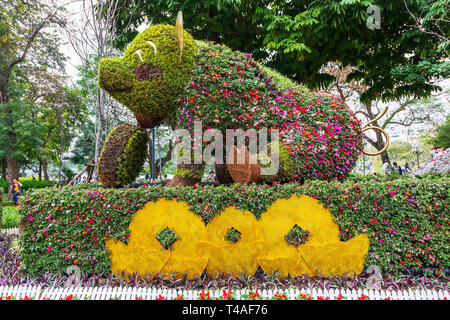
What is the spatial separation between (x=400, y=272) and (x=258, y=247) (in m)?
1.82

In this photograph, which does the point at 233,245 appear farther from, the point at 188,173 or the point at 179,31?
the point at 179,31

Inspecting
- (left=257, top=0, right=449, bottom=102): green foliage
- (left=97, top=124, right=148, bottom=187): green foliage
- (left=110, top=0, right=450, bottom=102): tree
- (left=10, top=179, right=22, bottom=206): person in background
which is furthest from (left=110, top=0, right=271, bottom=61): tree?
(left=10, top=179, right=22, bottom=206): person in background

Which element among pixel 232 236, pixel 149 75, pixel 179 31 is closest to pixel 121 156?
pixel 149 75

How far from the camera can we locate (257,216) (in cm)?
356

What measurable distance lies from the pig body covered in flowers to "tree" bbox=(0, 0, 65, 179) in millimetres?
11087

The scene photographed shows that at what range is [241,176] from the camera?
4133 mm

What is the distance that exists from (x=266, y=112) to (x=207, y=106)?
3.14 ft

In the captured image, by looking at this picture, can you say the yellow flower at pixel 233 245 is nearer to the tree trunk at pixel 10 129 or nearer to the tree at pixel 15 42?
the tree at pixel 15 42

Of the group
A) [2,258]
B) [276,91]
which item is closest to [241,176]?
[276,91]

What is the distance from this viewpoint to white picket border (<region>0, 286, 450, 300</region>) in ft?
9.91
